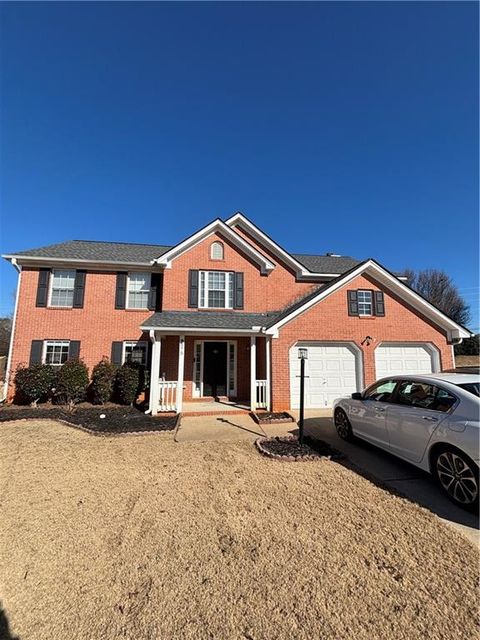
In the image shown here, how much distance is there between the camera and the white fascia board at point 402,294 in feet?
38.3

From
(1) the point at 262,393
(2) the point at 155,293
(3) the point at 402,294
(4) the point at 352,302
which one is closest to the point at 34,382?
(2) the point at 155,293

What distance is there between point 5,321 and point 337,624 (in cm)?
4538

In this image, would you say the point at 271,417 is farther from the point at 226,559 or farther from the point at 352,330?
the point at 226,559

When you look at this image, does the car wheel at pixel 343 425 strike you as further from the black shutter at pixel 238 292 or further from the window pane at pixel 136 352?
the window pane at pixel 136 352

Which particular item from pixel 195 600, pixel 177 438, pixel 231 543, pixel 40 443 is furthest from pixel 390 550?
pixel 40 443

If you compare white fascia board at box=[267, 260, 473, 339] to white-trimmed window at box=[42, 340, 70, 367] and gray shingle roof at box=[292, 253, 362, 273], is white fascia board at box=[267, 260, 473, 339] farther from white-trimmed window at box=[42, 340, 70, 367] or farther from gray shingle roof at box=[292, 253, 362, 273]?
white-trimmed window at box=[42, 340, 70, 367]

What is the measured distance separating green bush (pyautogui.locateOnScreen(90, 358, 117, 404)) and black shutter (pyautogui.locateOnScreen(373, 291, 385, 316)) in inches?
428

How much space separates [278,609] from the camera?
8.50ft

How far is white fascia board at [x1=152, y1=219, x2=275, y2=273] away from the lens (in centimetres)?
1330

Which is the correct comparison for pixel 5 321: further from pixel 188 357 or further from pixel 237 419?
pixel 237 419

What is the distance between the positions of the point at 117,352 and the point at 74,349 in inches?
69.7

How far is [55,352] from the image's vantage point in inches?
516

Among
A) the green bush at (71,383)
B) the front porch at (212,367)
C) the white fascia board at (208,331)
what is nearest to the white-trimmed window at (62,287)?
the green bush at (71,383)

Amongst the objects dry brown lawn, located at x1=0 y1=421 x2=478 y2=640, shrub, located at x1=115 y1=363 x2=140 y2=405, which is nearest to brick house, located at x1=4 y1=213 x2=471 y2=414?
shrub, located at x1=115 y1=363 x2=140 y2=405
